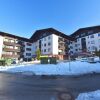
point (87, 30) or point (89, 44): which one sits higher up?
point (87, 30)

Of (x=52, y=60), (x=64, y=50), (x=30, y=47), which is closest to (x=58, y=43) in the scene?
(x=64, y=50)

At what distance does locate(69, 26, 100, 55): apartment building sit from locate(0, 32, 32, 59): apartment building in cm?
2499

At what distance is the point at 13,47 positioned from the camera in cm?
9219

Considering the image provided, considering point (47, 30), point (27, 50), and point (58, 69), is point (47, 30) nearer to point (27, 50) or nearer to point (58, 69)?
point (27, 50)

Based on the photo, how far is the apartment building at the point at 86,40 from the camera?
3927 inches

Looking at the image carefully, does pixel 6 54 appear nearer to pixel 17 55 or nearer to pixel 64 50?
pixel 17 55

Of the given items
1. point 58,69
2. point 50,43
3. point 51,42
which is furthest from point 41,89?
point 50,43

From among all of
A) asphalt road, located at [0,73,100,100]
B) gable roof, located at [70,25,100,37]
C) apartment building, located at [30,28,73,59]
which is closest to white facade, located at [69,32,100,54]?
gable roof, located at [70,25,100,37]

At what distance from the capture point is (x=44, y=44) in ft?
329

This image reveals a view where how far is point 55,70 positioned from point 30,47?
70471 millimetres

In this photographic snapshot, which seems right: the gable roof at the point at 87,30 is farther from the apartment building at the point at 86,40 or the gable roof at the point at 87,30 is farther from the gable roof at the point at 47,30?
the gable roof at the point at 47,30

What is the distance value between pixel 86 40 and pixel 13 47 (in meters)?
38.7

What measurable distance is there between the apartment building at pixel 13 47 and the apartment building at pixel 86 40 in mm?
24986

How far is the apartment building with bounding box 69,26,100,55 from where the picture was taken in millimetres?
99750
